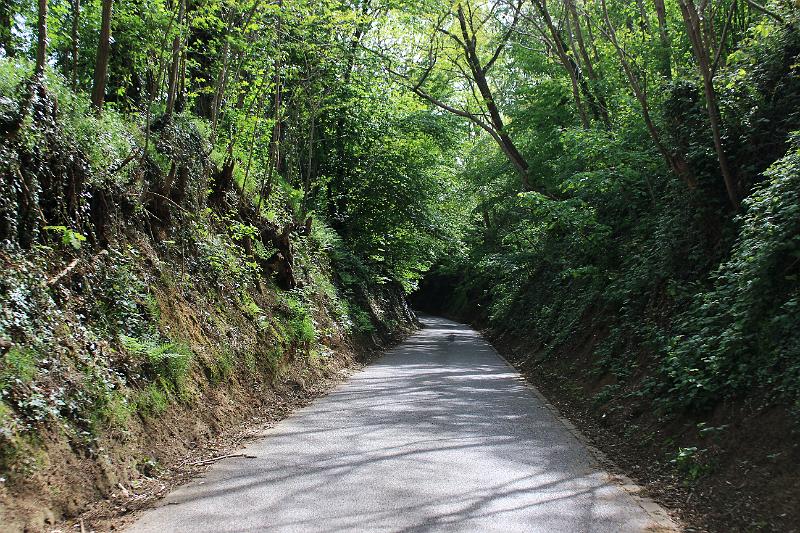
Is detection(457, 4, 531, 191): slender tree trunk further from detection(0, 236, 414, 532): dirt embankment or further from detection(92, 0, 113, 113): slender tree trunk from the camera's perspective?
detection(92, 0, 113, 113): slender tree trunk

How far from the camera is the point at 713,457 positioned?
19.4 feet

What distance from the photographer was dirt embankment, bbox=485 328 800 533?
4820mm

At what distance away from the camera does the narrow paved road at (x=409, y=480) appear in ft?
15.9

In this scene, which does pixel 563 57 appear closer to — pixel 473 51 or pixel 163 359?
pixel 473 51

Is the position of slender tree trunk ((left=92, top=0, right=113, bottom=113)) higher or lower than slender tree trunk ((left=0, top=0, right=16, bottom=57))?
lower

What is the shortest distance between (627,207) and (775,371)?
908cm

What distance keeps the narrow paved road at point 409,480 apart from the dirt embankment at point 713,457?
454mm

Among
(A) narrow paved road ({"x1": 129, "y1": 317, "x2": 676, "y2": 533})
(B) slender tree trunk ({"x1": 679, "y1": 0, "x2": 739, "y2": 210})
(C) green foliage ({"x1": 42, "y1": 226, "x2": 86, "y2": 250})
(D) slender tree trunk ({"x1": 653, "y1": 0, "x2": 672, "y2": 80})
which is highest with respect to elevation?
(D) slender tree trunk ({"x1": 653, "y1": 0, "x2": 672, "y2": 80})

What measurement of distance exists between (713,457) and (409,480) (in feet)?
9.67

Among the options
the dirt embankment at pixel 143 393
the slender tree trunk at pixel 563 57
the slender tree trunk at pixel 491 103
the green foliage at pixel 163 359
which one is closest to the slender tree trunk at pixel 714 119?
the slender tree trunk at pixel 563 57

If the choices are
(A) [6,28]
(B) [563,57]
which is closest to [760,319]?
(A) [6,28]

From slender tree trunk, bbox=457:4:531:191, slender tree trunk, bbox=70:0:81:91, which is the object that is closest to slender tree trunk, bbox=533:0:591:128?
slender tree trunk, bbox=457:4:531:191

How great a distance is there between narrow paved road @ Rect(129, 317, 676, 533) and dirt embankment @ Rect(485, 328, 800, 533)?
454mm

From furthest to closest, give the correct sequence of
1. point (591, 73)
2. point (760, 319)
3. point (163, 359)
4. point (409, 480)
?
point (591, 73)
point (163, 359)
point (760, 319)
point (409, 480)
